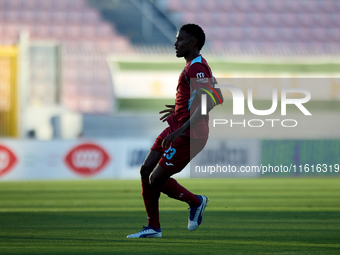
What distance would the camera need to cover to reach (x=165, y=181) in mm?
5359

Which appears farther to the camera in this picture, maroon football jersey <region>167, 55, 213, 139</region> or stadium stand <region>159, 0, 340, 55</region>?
stadium stand <region>159, 0, 340, 55</region>

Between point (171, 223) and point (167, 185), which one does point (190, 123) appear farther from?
point (171, 223)

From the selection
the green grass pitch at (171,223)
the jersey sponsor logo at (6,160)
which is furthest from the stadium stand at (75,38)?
the green grass pitch at (171,223)

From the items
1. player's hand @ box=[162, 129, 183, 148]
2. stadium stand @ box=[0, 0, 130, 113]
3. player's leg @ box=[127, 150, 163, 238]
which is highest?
stadium stand @ box=[0, 0, 130, 113]

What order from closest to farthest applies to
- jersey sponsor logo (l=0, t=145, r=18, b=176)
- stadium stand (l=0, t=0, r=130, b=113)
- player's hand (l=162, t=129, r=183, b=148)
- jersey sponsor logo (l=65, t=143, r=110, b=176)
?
player's hand (l=162, t=129, r=183, b=148)
jersey sponsor logo (l=0, t=145, r=18, b=176)
jersey sponsor logo (l=65, t=143, r=110, b=176)
stadium stand (l=0, t=0, r=130, b=113)

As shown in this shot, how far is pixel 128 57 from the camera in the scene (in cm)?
2200

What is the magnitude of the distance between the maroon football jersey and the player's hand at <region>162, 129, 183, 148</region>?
0.66ft

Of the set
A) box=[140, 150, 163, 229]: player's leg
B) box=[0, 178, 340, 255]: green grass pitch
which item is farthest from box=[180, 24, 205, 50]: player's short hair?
box=[0, 178, 340, 255]: green grass pitch

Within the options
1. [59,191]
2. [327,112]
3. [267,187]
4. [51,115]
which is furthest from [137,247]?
[327,112]

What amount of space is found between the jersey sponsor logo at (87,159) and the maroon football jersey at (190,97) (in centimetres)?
1061

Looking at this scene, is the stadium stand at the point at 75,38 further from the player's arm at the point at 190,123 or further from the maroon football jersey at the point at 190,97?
the player's arm at the point at 190,123

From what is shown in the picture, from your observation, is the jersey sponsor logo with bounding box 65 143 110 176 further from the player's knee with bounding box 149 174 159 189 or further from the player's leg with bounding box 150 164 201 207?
the player's knee with bounding box 149 174 159 189

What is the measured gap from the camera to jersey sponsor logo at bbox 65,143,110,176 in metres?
15.7

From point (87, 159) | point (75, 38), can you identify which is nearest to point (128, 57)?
point (75, 38)
